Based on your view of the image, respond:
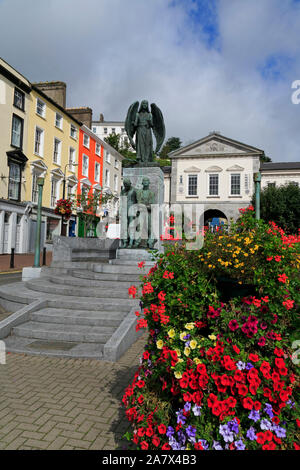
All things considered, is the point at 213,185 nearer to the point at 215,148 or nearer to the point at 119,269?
the point at 215,148

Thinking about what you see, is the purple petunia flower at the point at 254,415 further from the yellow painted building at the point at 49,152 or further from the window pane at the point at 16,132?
the window pane at the point at 16,132

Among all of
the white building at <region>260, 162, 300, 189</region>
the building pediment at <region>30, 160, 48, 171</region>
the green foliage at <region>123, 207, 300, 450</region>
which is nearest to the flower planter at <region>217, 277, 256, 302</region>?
the green foliage at <region>123, 207, 300, 450</region>

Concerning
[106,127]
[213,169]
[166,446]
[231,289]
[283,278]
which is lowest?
[166,446]

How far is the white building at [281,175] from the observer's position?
135 feet

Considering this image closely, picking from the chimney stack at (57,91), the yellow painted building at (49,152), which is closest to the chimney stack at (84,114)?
the yellow painted building at (49,152)

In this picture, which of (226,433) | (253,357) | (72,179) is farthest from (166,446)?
(72,179)

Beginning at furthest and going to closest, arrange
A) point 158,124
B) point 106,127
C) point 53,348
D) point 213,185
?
point 106,127 < point 213,185 < point 158,124 < point 53,348

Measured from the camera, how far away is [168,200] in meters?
44.0

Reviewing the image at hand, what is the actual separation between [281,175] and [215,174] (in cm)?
861

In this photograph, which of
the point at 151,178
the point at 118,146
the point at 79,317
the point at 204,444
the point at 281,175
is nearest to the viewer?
the point at 204,444

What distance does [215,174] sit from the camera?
41.9 m

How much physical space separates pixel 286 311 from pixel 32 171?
2710 cm

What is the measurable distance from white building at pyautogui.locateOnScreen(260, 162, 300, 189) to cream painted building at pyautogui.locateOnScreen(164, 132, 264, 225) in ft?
6.02
